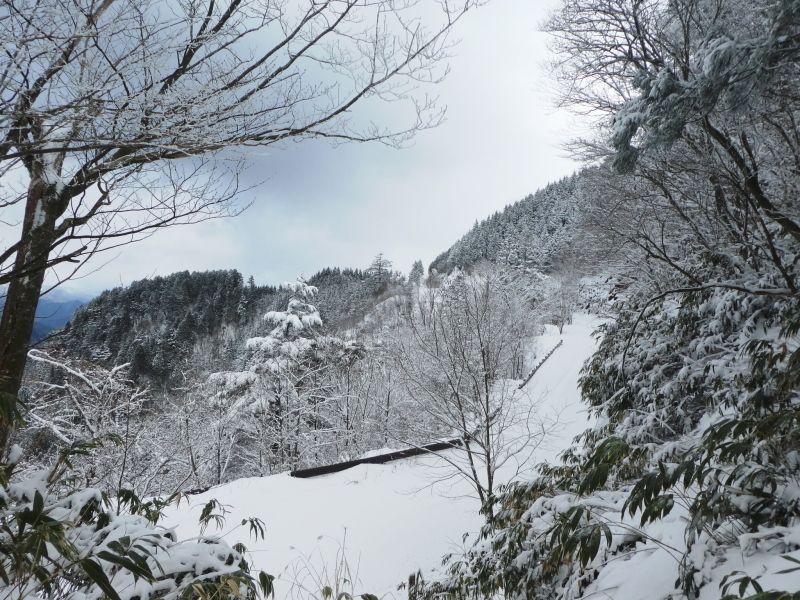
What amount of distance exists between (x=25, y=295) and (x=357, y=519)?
23.9 feet

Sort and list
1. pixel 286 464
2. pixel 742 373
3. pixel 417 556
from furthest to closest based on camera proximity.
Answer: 1. pixel 286 464
2. pixel 417 556
3. pixel 742 373

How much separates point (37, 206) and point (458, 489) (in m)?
9.57

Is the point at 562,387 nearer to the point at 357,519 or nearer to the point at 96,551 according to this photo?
the point at 357,519

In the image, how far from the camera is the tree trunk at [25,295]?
2.57 m

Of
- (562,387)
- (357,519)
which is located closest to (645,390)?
(357,519)

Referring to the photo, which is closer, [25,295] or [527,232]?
[25,295]

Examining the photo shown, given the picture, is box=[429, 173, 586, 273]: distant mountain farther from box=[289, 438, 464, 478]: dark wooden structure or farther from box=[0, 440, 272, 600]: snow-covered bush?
box=[0, 440, 272, 600]: snow-covered bush

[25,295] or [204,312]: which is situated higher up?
[204,312]

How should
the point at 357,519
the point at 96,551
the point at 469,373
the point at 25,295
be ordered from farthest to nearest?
the point at 357,519
the point at 469,373
the point at 25,295
the point at 96,551

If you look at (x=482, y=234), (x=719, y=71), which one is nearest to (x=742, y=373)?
(x=719, y=71)

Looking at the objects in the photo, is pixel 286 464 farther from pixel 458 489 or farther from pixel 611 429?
pixel 611 429

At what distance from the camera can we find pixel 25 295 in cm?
273

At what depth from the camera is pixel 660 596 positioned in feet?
6.08

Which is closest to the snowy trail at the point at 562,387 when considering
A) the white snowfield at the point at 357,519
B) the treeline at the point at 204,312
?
the white snowfield at the point at 357,519
